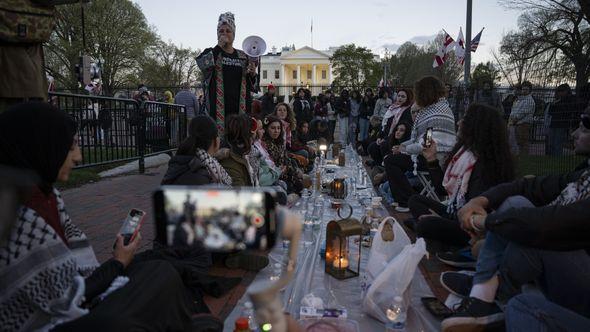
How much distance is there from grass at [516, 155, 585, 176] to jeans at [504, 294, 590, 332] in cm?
580

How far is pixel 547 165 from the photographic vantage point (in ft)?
29.0

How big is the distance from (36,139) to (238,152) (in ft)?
9.27

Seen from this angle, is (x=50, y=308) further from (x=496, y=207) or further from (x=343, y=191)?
(x=343, y=191)

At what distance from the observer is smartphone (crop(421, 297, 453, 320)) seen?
2.77 metres

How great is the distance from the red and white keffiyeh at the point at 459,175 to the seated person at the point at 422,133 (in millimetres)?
1460

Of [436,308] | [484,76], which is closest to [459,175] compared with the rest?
[436,308]

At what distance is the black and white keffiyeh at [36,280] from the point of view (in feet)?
4.71

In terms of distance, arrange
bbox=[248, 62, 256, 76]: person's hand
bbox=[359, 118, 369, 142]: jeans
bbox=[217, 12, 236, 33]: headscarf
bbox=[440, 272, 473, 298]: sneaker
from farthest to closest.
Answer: bbox=[359, 118, 369, 142]: jeans, bbox=[248, 62, 256, 76]: person's hand, bbox=[217, 12, 236, 33]: headscarf, bbox=[440, 272, 473, 298]: sneaker

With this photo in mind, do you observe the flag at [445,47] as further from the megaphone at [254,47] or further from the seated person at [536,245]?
the seated person at [536,245]

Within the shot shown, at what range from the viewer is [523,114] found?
10.2 meters

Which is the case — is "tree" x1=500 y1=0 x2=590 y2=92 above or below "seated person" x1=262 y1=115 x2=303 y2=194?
above

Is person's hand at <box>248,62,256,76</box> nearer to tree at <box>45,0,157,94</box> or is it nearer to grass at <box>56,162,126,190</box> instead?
grass at <box>56,162,126,190</box>

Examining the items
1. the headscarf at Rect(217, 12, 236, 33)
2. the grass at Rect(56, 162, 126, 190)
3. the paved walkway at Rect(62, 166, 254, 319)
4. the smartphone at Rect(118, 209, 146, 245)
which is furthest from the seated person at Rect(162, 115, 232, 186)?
the grass at Rect(56, 162, 126, 190)

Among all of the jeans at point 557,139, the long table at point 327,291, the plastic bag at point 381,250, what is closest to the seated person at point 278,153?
the long table at point 327,291
